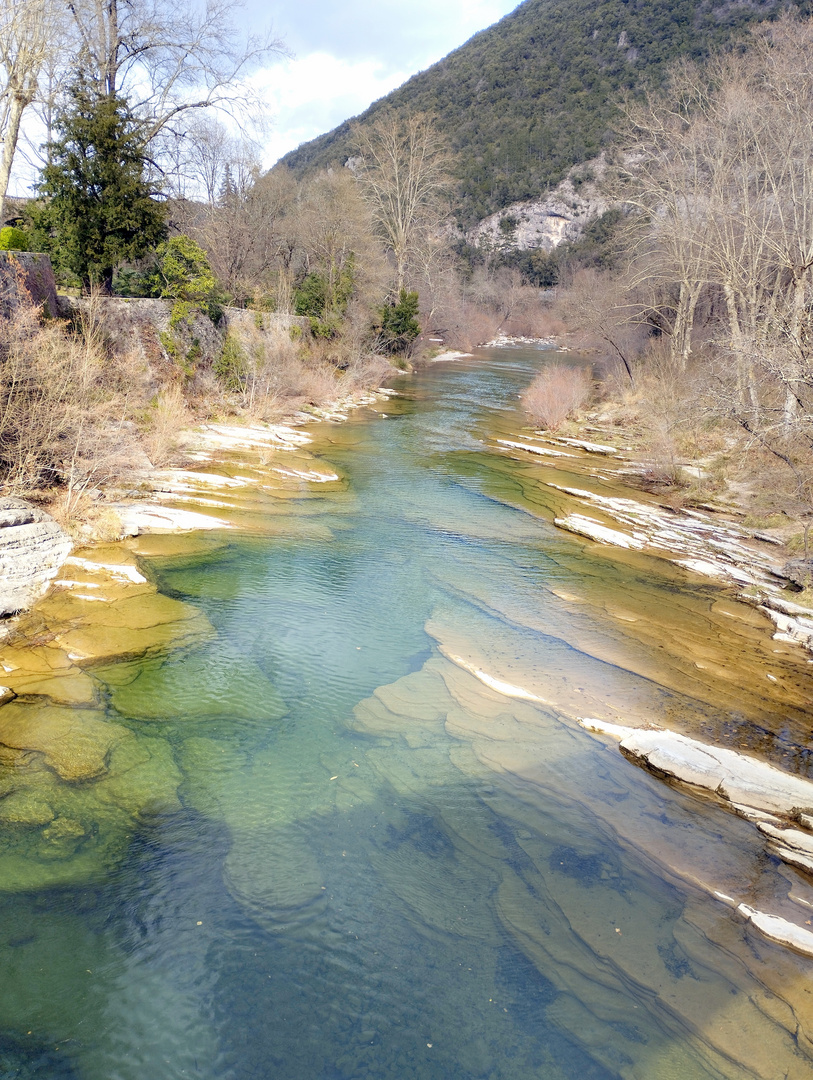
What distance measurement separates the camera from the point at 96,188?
17219 millimetres

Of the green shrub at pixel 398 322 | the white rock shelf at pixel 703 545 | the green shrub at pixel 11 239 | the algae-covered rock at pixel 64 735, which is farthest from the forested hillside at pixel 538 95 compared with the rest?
the algae-covered rock at pixel 64 735

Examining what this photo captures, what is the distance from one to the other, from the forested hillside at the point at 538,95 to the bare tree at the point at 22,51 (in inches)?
→ 3006

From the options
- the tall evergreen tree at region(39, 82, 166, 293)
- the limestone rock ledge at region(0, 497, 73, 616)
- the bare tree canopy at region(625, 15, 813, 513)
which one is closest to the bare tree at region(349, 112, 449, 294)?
the bare tree canopy at region(625, 15, 813, 513)

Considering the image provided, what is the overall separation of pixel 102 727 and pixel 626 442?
1797cm

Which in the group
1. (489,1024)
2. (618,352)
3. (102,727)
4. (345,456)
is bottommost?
(489,1024)

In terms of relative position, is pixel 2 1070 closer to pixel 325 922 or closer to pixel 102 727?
pixel 325 922

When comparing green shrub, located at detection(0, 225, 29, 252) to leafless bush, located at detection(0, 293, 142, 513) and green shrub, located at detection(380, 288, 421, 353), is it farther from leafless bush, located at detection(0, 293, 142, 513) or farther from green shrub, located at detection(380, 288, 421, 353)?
green shrub, located at detection(380, 288, 421, 353)

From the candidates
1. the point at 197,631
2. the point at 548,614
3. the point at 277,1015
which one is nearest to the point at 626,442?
the point at 548,614

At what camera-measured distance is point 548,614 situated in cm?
931

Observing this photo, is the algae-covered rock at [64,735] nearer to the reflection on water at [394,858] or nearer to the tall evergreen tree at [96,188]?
the reflection on water at [394,858]

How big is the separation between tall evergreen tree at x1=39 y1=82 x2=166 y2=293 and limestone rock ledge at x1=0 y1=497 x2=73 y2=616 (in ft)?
35.0

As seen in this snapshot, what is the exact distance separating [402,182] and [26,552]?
36377 mm

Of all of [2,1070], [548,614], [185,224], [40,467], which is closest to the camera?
[2,1070]

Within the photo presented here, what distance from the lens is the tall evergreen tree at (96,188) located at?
16.6 metres
